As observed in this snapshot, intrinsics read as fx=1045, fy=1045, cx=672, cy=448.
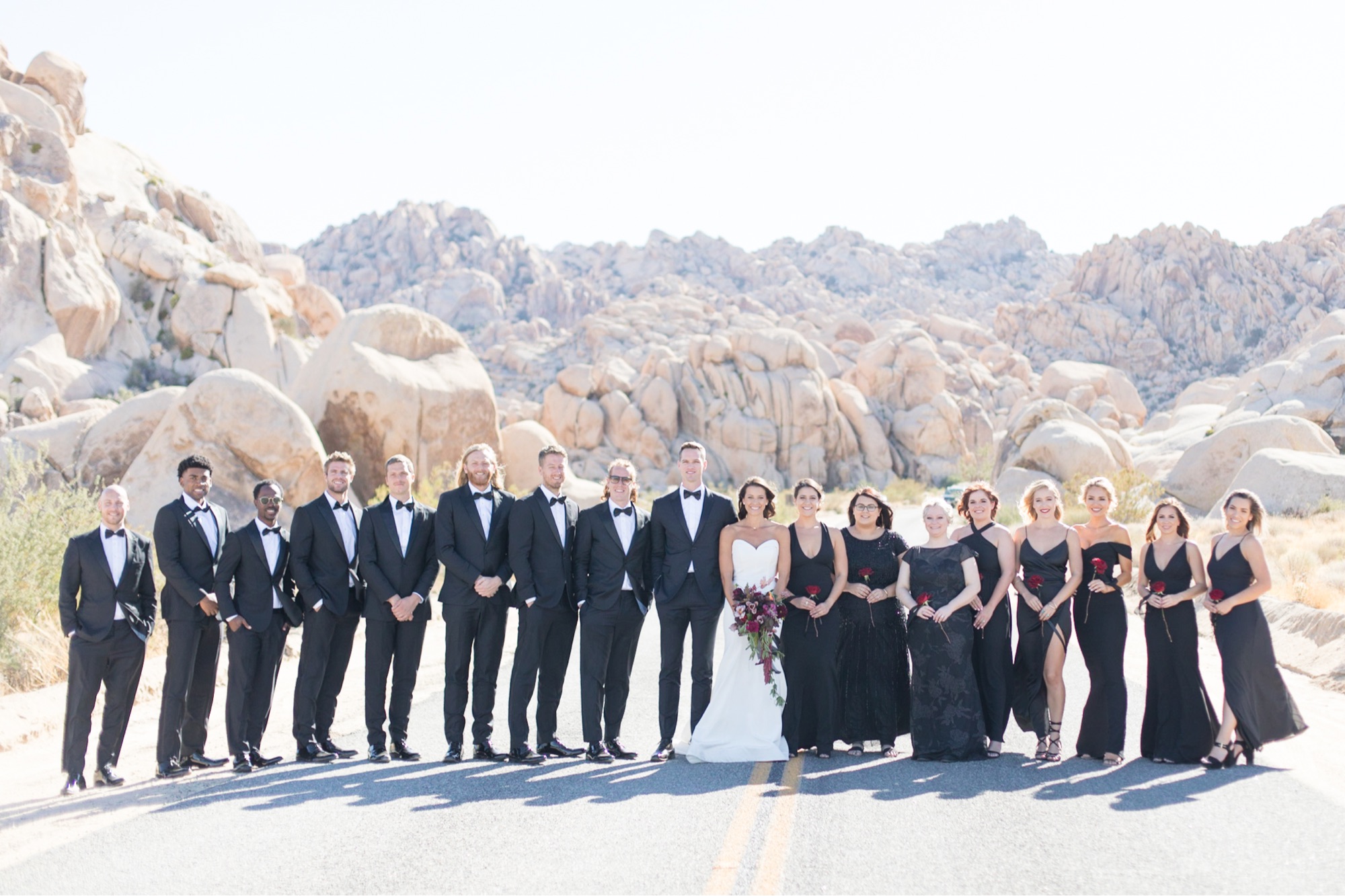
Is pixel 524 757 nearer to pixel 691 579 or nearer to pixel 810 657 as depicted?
pixel 691 579

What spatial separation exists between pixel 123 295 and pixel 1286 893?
43789 millimetres

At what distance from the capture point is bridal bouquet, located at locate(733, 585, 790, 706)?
26.9 feet

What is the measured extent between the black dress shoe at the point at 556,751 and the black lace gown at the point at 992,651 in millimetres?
3256

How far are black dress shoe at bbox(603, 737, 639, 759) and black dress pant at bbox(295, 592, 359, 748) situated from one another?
2.24 metres

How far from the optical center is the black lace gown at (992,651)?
26.9 feet

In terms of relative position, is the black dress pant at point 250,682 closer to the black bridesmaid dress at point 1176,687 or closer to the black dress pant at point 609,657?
the black dress pant at point 609,657

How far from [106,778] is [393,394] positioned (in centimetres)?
2113

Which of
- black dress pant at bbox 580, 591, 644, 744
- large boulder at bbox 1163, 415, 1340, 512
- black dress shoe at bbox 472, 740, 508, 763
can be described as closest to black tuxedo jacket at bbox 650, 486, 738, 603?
black dress pant at bbox 580, 591, 644, 744

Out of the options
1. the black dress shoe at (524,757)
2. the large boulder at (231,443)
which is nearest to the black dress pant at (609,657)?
the black dress shoe at (524,757)

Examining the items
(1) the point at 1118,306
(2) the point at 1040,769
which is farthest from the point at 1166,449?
(1) the point at 1118,306

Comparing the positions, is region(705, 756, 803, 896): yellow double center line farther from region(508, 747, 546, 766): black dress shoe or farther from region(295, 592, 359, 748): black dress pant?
region(295, 592, 359, 748): black dress pant

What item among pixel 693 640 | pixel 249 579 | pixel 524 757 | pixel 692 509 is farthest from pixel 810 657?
pixel 249 579

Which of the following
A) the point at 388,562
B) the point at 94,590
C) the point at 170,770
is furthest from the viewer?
the point at 388,562

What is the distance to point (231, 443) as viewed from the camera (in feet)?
72.3
